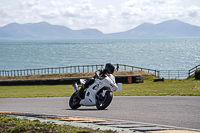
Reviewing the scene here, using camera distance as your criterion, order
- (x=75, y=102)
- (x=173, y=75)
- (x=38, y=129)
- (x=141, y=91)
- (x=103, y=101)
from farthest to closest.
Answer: (x=173, y=75), (x=141, y=91), (x=75, y=102), (x=103, y=101), (x=38, y=129)

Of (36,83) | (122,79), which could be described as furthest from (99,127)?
(36,83)

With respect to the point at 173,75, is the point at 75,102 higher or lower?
higher

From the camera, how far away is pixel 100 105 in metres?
11.2

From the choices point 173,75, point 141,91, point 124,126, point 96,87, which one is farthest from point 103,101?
point 173,75

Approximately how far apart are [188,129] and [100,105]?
4.22 metres

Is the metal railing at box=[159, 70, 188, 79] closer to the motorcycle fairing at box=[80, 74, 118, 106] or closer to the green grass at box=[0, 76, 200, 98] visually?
the green grass at box=[0, 76, 200, 98]

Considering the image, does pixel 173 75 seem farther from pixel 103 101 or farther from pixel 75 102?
pixel 103 101

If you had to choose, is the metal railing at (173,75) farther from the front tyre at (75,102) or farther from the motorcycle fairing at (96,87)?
the motorcycle fairing at (96,87)

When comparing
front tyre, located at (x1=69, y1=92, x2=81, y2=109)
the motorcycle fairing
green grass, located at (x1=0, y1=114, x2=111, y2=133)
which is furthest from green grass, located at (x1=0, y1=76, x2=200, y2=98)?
green grass, located at (x1=0, y1=114, x2=111, y2=133)

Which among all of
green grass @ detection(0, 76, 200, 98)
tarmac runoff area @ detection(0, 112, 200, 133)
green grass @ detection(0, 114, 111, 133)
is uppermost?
green grass @ detection(0, 114, 111, 133)

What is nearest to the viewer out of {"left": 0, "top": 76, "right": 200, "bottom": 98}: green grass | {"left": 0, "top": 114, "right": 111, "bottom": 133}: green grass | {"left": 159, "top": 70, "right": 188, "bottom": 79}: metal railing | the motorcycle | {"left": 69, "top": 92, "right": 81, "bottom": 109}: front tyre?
{"left": 0, "top": 114, "right": 111, "bottom": 133}: green grass

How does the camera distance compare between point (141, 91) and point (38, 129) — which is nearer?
point (38, 129)

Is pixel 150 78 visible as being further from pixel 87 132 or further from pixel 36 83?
pixel 87 132

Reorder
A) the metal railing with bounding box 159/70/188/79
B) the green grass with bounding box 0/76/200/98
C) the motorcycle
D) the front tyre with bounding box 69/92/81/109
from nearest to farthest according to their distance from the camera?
the motorcycle, the front tyre with bounding box 69/92/81/109, the green grass with bounding box 0/76/200/98, the metal railing with bounding box 159/70/188/79
